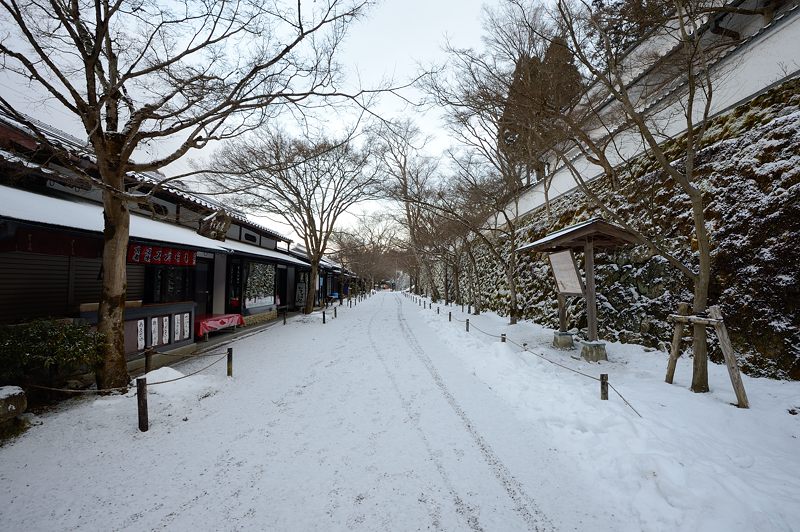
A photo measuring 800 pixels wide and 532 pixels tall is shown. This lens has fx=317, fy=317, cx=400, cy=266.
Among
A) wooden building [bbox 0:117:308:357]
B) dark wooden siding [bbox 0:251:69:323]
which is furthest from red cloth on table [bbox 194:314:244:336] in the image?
dark wooden siding [bbox 0:251:69:323]

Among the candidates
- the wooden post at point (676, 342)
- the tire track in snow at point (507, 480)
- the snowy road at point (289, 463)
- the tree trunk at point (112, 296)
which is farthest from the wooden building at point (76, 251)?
the wooden post at point (676, 342)

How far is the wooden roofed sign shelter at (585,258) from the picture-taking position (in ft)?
24.7

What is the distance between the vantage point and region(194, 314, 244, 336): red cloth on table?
37.0ft

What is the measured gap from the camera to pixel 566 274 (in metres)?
9.21

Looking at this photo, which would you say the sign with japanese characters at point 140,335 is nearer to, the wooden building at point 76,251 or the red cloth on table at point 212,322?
the wooden building at point 76,251

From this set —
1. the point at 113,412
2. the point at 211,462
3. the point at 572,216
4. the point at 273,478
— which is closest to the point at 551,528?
the point at 273,478

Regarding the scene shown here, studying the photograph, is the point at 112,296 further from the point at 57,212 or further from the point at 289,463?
the point at 289,463

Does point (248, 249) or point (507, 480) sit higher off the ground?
point (248, 249)

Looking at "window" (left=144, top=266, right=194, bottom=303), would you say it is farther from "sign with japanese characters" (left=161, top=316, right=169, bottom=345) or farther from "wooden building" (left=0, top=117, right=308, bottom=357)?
"sign with japanese characters" (left=161, top=316, right=169, bottom=345)

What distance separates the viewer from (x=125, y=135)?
5.78 metres

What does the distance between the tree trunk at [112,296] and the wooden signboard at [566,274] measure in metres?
10.3

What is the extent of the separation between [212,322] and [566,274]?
12.3 meters

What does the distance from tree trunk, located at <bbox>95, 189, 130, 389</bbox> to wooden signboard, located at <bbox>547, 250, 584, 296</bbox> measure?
10333 millimetres

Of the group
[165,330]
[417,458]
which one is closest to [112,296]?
[165,330]
